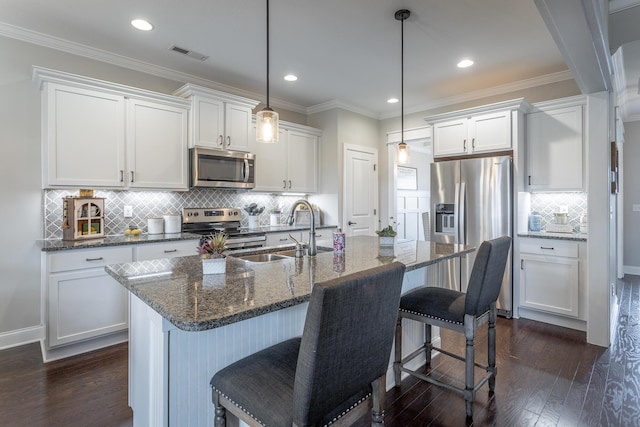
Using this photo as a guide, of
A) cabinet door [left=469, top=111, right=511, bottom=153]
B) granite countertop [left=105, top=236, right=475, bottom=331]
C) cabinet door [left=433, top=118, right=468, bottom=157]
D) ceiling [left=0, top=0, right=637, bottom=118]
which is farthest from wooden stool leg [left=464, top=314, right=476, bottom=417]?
cabinet door [left=433, top=118, right=468, bottom=157]

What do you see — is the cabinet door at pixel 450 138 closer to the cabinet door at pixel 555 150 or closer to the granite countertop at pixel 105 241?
the cabinet door at pixel 555 150

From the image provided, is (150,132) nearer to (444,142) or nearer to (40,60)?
(40,60)

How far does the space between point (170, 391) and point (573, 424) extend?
2.14 metres

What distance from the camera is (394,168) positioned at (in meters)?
5.46

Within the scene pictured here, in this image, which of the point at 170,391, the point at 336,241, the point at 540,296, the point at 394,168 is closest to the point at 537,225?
the point at 540,296

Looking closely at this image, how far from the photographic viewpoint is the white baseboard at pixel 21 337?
291 centimetres

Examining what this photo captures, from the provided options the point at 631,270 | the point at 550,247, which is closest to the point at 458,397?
the point at 550,247

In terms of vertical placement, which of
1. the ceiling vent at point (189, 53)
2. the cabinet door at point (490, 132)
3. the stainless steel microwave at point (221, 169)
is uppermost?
the ceiling vent at point (189, 53)

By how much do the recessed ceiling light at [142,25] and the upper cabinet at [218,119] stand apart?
74 centimetres

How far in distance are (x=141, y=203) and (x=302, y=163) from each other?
217 centimetres

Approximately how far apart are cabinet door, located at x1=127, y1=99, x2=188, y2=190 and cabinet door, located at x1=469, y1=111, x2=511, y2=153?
331 cm

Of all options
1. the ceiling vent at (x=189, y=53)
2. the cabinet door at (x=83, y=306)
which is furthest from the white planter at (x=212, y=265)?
the ceiling vent at (x=189, y=53)

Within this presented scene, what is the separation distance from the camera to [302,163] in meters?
4.91

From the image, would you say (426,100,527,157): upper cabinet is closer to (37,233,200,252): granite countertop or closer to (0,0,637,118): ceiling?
(0,0,637,118): ceiling
